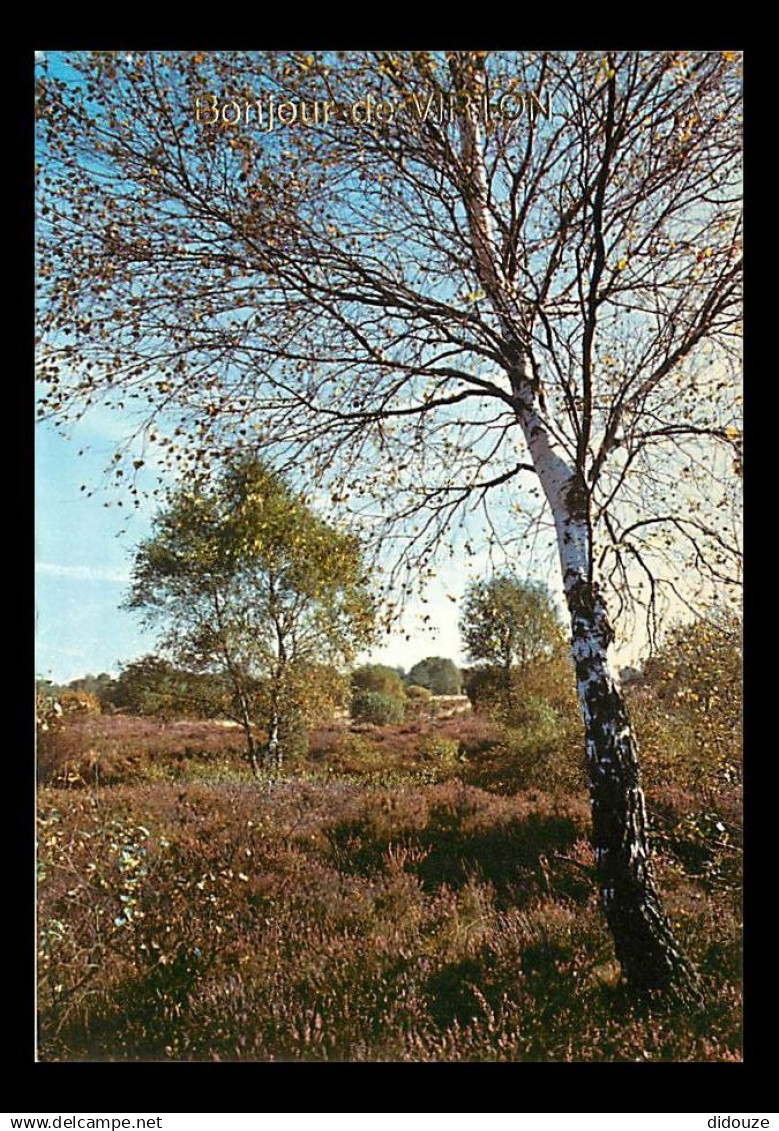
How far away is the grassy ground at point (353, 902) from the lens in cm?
269

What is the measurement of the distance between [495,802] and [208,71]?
3430 millimetres

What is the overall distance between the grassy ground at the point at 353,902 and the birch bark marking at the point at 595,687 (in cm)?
11

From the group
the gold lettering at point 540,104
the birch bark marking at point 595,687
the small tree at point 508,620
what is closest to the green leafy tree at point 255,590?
the small tree at point 508,620

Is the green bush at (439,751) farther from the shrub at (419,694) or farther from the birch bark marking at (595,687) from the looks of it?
the birch bark marking at (595,687)

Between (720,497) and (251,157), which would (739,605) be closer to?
(720,497)

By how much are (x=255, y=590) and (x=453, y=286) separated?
1710mm

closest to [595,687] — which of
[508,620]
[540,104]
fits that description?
[508,620]

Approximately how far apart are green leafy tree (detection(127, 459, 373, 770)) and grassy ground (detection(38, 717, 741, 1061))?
269mm

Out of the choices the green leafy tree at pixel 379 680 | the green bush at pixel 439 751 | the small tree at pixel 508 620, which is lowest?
the green bush at pixel 439 751

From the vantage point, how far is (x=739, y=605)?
3148mm

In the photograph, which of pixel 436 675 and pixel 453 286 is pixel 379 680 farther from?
pixel 453 286

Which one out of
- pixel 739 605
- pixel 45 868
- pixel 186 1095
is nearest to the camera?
pixel 186 1095

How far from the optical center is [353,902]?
2936 millimetres
